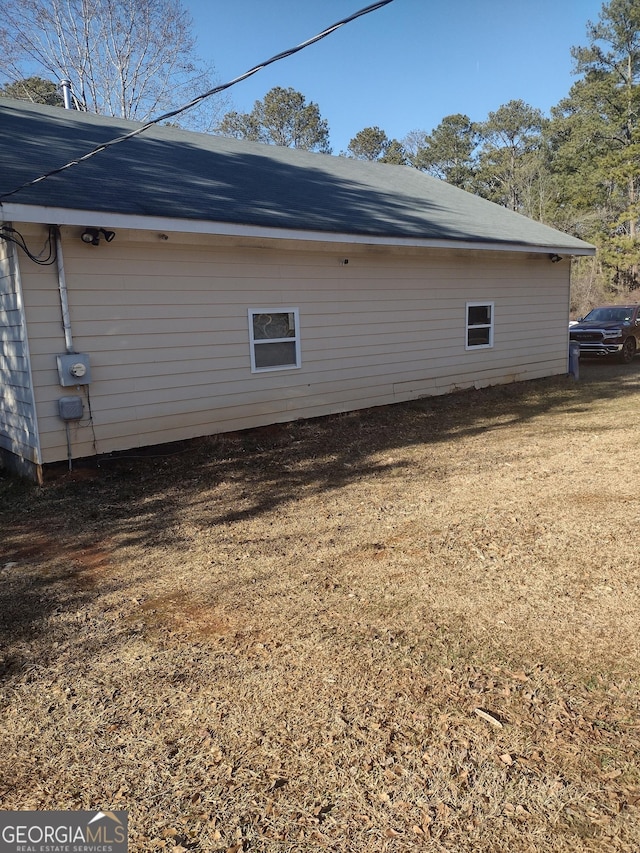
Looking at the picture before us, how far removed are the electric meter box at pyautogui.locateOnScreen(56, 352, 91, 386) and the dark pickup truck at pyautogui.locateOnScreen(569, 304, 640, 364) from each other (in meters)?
14.4

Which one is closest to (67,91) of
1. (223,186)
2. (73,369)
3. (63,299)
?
(223,186)

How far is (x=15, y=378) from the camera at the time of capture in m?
6.75

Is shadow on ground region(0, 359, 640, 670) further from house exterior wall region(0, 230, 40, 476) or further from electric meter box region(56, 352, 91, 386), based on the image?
electric meter box region(56, 352, 91, 386)

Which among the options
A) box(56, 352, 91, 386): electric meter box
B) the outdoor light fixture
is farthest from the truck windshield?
box(56, 352, 91, 386): electric meter box

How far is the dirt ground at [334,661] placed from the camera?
213 centimetres

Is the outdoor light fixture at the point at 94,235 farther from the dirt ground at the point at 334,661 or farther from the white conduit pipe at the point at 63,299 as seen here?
the dirt ground at the point at 334,661

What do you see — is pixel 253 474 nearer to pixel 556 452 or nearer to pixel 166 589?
pixel 166 589

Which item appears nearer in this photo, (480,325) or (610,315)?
(480,325)

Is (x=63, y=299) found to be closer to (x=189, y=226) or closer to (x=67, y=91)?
(x=189, y=226)

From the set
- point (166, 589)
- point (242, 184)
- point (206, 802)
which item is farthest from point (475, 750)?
point (242, 184)

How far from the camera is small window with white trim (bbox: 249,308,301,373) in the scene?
823 cm

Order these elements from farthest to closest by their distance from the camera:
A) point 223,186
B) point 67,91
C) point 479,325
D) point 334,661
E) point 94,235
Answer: point 67,91 → point 479,325 → point 223,186 → point 94,235 → point 334,661

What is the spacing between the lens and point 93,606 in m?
3.77

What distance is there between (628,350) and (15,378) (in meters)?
15.9
